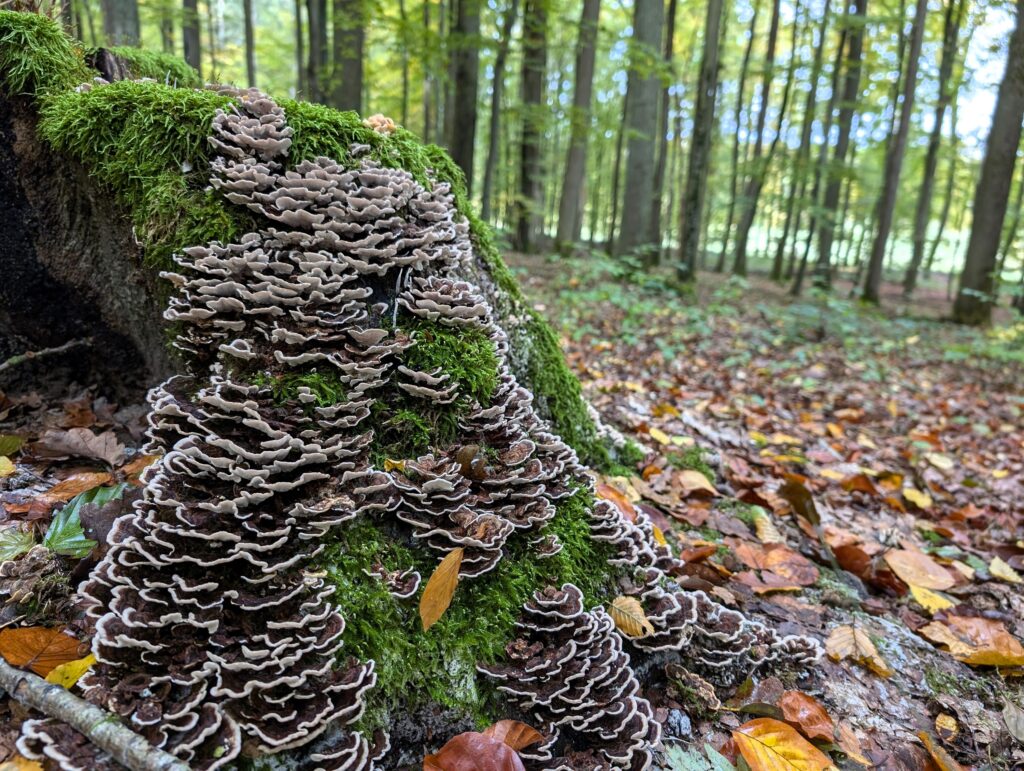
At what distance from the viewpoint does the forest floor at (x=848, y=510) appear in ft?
9.61

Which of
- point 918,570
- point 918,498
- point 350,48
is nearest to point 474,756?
point 918,570

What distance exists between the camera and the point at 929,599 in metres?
3.85

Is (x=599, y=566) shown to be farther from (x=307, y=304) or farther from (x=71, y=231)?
(x=71, y=231)

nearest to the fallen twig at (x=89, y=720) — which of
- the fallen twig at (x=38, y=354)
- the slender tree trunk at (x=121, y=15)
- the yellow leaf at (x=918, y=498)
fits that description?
the fallen twig at (x=38, y=354)

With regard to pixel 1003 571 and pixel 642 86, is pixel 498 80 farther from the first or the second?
pixel 1003 571

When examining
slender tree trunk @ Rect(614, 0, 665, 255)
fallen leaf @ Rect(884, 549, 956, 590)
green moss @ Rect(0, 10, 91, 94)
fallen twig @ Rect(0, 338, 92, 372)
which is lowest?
fallen leaf @ Rect(884, 549, 956, 590)

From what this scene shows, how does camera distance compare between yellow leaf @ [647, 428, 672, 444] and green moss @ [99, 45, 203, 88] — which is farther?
yellow leaf @ [647, 428, 672, 444]

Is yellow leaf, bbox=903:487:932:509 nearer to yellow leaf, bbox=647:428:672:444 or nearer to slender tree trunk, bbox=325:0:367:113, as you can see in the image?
yellow leaf, bbox=647:428:672:444

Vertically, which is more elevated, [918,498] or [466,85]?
[466,85]

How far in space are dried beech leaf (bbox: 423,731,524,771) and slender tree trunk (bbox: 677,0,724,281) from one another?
45.7ft

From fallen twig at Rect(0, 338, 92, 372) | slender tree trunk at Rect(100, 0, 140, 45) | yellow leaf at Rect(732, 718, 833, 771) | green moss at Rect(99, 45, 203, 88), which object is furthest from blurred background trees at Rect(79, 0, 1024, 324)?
yellow leaf at Rect(732, 718, 833, 771)

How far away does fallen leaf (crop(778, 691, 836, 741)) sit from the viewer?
103 inches

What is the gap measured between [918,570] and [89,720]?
15.9 feet

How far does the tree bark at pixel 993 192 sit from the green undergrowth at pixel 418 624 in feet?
53.1
